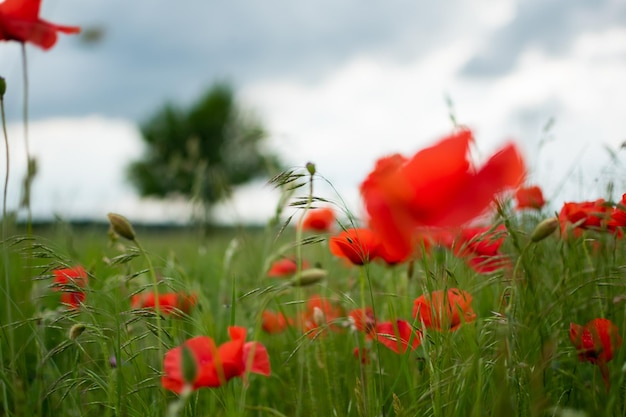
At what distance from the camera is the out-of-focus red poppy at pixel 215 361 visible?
76 centimetres

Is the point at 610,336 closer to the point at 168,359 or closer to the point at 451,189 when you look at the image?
the point at 451,189

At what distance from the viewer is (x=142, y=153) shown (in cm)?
2769

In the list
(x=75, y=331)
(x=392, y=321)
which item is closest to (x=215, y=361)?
(x=75, y=331)

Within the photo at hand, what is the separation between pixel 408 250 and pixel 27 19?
0.75 m

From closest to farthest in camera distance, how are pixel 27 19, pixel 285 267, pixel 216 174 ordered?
pixel 27 19, pixel 285 267, pixel 216 174

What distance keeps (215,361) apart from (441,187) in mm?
356

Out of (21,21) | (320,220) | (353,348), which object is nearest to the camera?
(21,21)

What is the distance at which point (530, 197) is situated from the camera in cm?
143

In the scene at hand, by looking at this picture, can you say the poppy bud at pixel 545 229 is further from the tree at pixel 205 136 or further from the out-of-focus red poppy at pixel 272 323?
the tree at pixel 205 136

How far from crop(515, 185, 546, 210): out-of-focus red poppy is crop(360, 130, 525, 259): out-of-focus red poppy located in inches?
31.0

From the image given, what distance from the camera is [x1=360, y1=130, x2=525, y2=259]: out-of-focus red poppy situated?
647mm

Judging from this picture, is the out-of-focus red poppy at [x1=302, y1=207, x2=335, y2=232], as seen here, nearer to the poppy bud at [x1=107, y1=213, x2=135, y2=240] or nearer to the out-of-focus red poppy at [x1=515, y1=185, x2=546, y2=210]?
the out-of-focus red poppy at [x1=515, y1=185, x2=546, y2=210]

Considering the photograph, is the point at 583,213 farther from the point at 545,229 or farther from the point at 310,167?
the point at 310,167

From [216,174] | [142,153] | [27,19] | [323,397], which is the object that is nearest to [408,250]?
[323,397]
